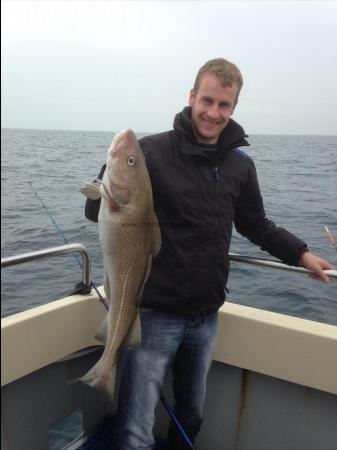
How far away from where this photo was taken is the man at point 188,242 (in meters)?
2.57

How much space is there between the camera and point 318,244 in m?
11.9

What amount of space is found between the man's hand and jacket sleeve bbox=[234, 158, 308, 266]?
0.04 m

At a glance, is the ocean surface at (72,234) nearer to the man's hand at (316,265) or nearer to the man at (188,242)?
the man at (188,242)

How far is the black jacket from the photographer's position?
8.41 feet

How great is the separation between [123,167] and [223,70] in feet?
3.11

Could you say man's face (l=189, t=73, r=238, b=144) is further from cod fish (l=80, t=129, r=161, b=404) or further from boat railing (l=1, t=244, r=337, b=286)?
boat railing (l=1, t=244, r=337, b=286)

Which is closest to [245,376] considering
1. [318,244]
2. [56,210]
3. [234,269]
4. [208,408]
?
[208,408]

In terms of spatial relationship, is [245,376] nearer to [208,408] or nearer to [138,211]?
[208,408]

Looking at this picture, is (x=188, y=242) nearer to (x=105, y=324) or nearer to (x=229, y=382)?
(x=105, y=324)

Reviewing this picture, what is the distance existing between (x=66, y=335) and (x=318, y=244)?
32.7 ft

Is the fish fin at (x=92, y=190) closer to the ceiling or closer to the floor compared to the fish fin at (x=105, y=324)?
closer to the ceiling

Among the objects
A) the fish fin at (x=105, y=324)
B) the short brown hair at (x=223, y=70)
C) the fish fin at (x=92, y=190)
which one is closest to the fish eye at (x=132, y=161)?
the fish fin at (x=92, y=190)

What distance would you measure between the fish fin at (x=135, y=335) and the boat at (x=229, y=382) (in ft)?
2.13

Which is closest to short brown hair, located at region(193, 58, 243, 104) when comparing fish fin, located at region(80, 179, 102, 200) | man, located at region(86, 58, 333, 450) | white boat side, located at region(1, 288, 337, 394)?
man, located at region(86, 58, 333, 450)
